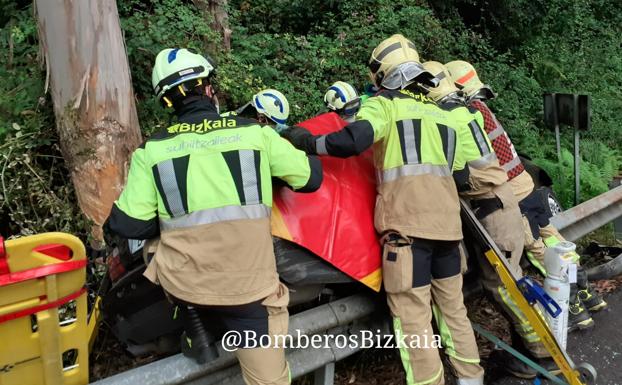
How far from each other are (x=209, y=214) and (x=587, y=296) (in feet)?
11.5

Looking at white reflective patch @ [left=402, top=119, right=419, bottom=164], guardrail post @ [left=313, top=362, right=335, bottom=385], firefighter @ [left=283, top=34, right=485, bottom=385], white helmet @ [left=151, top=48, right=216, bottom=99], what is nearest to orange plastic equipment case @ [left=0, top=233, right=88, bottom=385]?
white helmet @ [left=151, top=48, right=216, bottom=99]

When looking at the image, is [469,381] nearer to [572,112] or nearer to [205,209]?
[205,209]

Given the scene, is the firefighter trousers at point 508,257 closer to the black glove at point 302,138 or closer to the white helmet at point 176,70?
the black glove at point 302,138

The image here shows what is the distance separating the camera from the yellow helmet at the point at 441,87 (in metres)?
4.09

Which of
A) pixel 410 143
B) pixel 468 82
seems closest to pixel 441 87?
pixel 468 82

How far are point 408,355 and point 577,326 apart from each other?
1.79m

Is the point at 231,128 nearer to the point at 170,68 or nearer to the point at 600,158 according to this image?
the point at 170,68

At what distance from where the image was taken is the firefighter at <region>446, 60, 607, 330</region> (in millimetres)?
4441

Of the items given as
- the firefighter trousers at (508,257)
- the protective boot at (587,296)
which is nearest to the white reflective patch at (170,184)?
the firefighter trousers at (508,257)

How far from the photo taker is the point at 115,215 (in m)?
2.70

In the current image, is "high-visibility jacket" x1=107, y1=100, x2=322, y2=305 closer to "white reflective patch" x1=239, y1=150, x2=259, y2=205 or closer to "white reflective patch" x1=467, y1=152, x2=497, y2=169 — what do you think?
"white reflective patch" x1=239, y1=150, x2=259, y2=205

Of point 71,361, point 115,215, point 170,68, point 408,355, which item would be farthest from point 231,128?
point 71,361

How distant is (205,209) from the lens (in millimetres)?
2617

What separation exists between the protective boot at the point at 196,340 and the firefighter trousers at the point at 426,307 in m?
1.14
